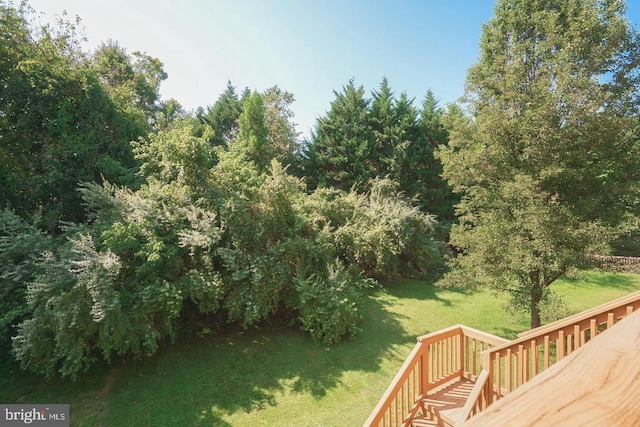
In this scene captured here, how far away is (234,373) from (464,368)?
4270mm

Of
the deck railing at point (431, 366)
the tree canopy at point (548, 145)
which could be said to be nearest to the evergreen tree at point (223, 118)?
the tree canopy at point (548, 145)

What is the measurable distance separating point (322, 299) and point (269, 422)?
2.72 meters

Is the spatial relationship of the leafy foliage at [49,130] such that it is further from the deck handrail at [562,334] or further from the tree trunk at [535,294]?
the tree trunk at [535,294]

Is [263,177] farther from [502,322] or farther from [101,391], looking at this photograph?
[502,322]

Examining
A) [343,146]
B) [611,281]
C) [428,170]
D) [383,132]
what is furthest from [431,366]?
[383,132]

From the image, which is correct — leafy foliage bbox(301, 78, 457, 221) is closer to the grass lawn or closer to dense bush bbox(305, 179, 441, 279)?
dense bush bbox(305, 179, 441, 279)

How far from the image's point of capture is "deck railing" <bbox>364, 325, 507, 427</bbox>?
3857mm

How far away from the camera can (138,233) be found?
20.3ft

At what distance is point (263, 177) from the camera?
8086 mm

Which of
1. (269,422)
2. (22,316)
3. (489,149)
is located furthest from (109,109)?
(489,149)

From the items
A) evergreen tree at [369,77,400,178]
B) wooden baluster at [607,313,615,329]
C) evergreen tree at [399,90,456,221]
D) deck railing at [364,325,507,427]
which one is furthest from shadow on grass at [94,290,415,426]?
evergreen tree at [369,77,400,178]

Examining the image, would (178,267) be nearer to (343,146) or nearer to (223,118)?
(343,146)

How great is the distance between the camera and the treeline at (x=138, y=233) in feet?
17.6

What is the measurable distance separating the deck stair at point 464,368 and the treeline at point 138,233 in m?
2.70
